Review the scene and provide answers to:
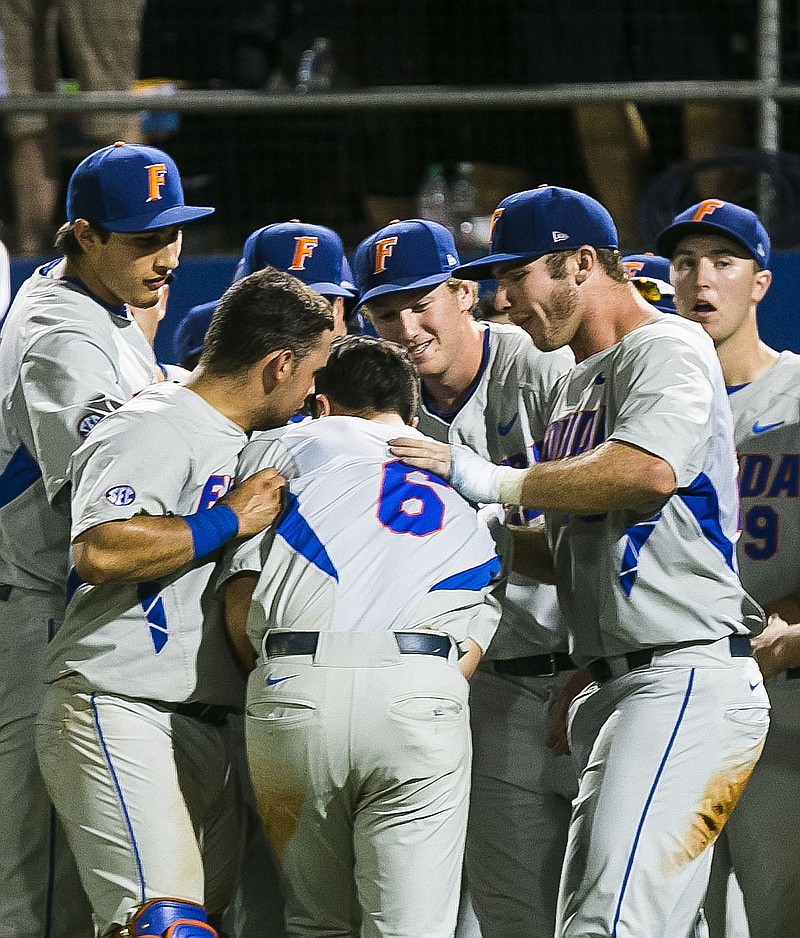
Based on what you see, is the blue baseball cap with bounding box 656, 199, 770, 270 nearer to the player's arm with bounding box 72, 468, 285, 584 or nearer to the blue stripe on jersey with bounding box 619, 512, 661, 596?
the blue stripe on jersey with bounding box 619, 512, 661, 596

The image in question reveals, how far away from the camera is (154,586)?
281cm

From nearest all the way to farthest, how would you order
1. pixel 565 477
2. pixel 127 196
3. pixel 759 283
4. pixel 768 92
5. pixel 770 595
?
pixel 565 477, pixel 127 196, pixel 770 595, pixel 759 283, pixel 768 92

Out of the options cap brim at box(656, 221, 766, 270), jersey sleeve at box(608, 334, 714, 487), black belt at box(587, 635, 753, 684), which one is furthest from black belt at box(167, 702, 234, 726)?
cap brim at box(656, 221, 766, 270)

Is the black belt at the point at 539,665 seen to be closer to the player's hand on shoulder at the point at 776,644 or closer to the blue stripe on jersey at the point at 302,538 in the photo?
the player's hand on shoulder at the point at 776,644

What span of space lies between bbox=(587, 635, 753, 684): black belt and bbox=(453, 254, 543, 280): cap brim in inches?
34.5

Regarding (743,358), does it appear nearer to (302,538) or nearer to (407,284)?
(407,284)

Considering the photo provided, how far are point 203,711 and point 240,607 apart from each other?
9.8 inches

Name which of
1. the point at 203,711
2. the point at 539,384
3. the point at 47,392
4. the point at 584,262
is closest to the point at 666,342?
the point at 584,262

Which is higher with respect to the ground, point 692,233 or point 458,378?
point 692,233

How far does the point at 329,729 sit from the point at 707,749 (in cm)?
79

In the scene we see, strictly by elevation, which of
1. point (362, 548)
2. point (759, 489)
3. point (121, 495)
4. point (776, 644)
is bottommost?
point (776, 644)

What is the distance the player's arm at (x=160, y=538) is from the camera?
105 inches

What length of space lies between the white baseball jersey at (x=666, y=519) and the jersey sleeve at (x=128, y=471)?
2.86 ft

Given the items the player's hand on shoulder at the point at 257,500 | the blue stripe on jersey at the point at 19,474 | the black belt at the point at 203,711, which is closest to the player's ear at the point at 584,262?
the player's hand on shoulder at the point at 257,500
